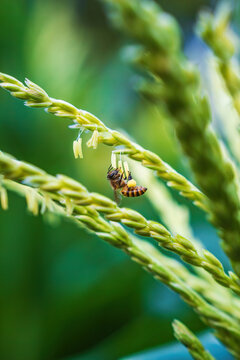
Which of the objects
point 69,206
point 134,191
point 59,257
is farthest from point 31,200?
point 59,257

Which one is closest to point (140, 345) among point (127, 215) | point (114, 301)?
point (114, 301)

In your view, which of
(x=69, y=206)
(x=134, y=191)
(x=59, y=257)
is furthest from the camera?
(x=59, y=257)

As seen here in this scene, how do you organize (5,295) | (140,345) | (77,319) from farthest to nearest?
(77,319)
(5,295)
(140,345)

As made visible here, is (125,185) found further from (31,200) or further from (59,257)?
(59,257)

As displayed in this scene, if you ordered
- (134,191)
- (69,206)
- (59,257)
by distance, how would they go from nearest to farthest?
(69,206) < (134,191) < (59,257)

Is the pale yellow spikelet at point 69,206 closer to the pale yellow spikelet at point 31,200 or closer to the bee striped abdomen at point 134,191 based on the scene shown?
the pale yellow spikelet at point 31,200

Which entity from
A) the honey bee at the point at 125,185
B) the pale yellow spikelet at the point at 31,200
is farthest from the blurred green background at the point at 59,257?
the pale yellow spikelet at the point at 31,200

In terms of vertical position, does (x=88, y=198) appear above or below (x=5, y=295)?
below

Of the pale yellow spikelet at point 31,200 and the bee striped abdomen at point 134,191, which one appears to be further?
the bee striped abdomen at point 134,191

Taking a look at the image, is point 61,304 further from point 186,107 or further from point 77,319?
point 186,107
